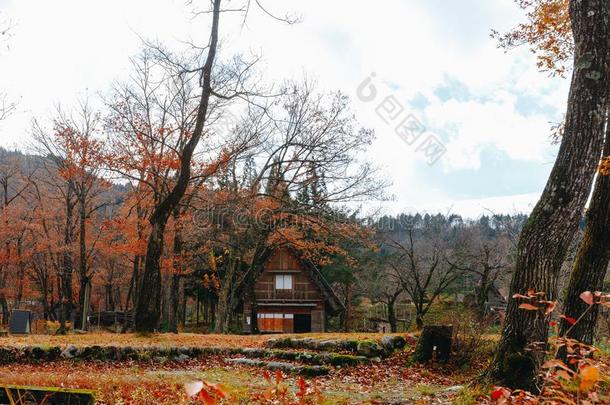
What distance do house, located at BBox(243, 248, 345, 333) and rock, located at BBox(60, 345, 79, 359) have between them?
24.1 meters

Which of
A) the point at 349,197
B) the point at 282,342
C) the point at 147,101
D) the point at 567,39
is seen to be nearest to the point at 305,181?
the point at 349,197


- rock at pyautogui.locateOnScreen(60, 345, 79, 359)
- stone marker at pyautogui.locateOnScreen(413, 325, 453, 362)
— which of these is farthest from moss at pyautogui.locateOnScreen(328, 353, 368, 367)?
rock at pyautogui.locateOnScreen(60, 345, 79, 359)

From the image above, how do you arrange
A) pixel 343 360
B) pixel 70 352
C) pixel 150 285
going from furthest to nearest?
pixel 150 285, pixel 343 360, pixel 70 352

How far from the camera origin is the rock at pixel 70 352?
12172mm

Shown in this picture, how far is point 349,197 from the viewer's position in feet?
85.4

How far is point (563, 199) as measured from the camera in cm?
668

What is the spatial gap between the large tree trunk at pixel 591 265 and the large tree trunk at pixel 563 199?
145 centimetres

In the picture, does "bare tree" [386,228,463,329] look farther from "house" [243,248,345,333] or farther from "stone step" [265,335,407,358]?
"stone step" [265,335,407,358]

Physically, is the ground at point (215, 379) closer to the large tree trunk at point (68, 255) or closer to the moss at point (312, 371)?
the moss at point (312, 371)

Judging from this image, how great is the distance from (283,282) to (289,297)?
121cm

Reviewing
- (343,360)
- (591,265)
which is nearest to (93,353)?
(343,360)

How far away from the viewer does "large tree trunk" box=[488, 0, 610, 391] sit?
21.9 ft

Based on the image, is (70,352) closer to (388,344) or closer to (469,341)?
(388,344)

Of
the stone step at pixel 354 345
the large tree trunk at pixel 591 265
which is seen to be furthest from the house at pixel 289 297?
the large tree trunk at pixel 591 265
